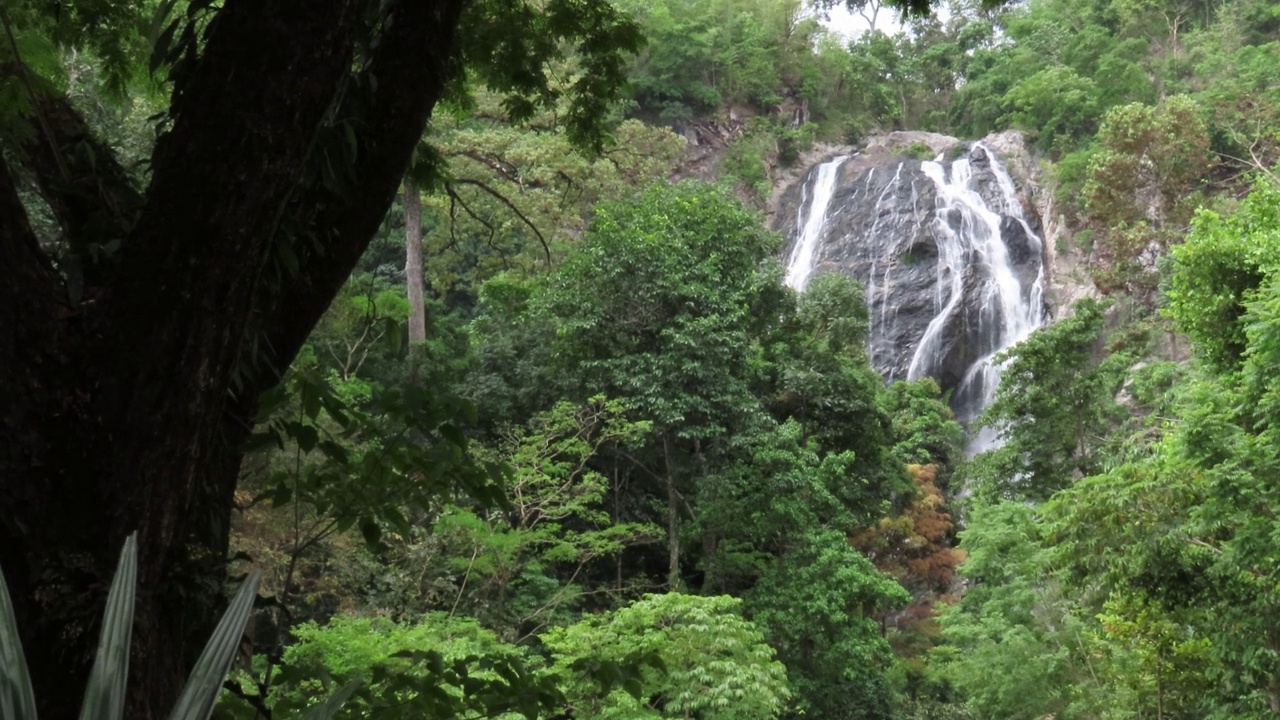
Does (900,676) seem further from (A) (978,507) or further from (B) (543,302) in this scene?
(B) (543,302)

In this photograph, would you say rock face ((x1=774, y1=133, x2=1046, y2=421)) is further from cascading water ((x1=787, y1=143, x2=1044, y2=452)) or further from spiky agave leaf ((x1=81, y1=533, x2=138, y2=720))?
spiky agave leaf ((x1=81, y1=533, x2=138, y2=720))

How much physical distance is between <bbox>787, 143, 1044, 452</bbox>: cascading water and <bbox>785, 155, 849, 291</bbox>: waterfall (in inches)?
1.4

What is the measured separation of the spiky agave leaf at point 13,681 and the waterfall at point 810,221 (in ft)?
78.3

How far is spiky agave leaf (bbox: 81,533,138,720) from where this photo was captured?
1.00 m

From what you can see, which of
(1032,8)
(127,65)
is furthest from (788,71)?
(127,65)

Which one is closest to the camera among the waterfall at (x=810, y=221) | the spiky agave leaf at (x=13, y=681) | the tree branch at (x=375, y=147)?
the spiky agave leaf at (x=13, y=681)

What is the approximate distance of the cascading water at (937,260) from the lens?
23250 millimetres

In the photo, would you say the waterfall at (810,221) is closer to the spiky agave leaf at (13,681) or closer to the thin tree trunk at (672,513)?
the thin tree trunk at (672,513)

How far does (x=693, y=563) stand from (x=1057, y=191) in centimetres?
1504

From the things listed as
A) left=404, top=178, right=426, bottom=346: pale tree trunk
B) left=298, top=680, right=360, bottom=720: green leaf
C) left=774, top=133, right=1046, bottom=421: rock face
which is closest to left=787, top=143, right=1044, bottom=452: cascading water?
left=774, top=133, right=1046, bottom=421: rock face

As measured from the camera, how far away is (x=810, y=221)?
27391 mm

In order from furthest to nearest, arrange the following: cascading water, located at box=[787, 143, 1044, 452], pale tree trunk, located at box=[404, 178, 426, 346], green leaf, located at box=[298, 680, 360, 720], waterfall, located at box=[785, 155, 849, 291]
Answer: waterfall, located at box=[785, 155, 849, 291] → cascading water, located at box=[787, 143, 1044, 452] → pale tree trunk, located at box=[404, 178, 426, 346] → green leaf, located at box=[298, 680, 360, 720]

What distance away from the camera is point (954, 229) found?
2520cm

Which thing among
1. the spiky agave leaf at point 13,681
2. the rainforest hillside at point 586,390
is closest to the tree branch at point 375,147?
the rainforest hillside at point 586,390
